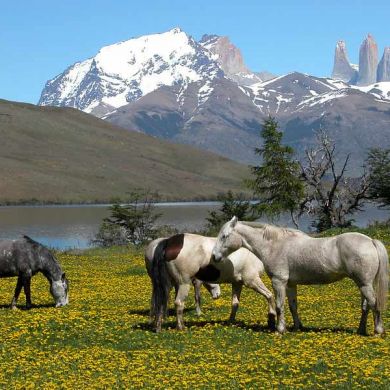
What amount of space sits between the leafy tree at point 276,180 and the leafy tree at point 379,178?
25.2 feet

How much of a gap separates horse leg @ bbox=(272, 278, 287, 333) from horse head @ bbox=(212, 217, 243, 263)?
5.00 ft

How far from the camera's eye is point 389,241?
46.5m

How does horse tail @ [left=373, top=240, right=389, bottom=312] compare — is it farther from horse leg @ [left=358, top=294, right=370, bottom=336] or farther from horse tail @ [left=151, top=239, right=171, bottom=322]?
horse tail @ [left=151, top=239, right=171, bottom=322]

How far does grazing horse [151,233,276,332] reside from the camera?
18719 mm

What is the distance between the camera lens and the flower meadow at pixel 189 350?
1337cm

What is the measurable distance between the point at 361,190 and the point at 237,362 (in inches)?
2253

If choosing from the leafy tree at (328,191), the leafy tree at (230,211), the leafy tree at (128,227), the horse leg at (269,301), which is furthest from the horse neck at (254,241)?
the leafy tree at (230,211)

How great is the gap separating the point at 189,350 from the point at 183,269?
3.18 metres

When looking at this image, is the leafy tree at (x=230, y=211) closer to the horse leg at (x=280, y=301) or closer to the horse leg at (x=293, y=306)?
the horse leg at (x=293, y=306)

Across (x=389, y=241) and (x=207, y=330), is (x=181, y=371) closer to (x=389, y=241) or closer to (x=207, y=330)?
(x=207, y=330)

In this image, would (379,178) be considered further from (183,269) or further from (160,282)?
(160,282)

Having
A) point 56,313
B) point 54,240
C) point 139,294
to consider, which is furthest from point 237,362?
point 54,240

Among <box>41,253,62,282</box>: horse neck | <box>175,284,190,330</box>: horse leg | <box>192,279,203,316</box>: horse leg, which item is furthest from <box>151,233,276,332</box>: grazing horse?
<box>41,253,62,282</box>: horse neck

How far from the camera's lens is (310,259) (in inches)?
710
